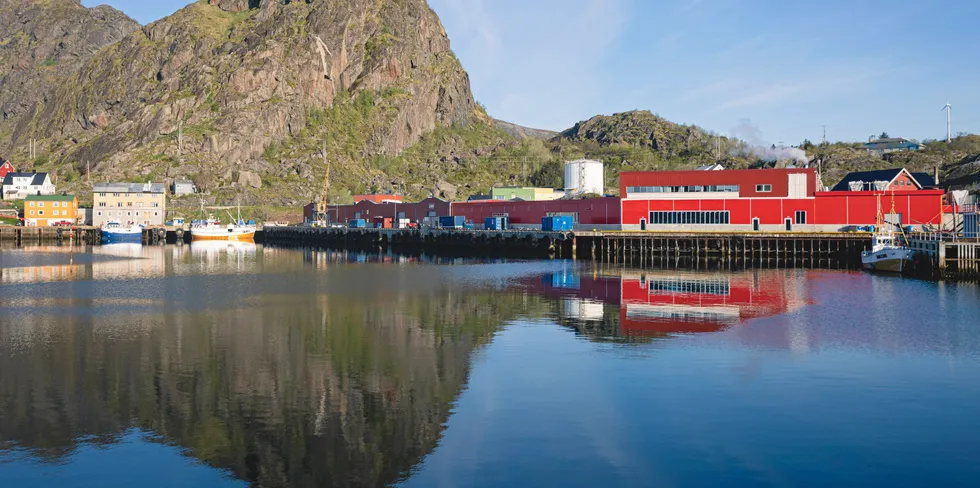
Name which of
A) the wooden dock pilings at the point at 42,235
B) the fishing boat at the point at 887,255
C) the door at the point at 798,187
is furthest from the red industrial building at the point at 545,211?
the wooden dock pilings at the point at 42,235

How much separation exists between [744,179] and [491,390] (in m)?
68.8

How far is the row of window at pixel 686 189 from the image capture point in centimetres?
8806

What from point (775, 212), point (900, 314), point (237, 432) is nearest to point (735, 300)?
point (900, 314)

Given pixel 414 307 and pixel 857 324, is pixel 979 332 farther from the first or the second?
pixel 414 307

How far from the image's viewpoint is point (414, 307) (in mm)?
45406

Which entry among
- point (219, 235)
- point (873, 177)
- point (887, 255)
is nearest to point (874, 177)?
point (873, 177)

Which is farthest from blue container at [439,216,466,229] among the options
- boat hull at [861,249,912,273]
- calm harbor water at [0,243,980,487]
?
calm harbor water at [0,243,980,487]

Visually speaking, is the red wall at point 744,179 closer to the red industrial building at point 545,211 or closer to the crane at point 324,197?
the red industrial building at point 545,211

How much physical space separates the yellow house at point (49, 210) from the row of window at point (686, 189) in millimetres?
118507

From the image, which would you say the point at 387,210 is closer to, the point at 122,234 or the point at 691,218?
the point at 122,234

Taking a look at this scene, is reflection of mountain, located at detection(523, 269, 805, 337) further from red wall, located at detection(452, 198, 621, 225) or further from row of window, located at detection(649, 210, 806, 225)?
red wall, located at detection(452, 198, 621, 225)

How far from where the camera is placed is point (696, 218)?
294ft

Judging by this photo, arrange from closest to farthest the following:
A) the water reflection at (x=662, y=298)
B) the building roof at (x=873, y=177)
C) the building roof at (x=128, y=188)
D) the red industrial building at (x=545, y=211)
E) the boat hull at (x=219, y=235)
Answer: the water reflection at (x=662, y=298)
the red industrial building at (x=545, y=211)
the building roof at (x=873, y=177)
the boat hull at (x=219, y=235)
the building roof at (x=128, y=188)

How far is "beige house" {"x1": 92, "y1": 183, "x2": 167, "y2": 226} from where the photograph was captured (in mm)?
158375
